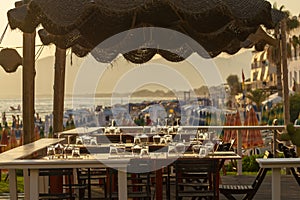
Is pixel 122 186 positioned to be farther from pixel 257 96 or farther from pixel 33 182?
pixel 257 96

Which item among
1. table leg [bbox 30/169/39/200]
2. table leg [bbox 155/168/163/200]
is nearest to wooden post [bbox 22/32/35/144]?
table leg [bbox 155/168/163/200]

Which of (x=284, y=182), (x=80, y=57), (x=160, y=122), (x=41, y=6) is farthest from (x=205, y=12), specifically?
(x=160, y=122)

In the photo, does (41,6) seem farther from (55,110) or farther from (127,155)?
(55,110)

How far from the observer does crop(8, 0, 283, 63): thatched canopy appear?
6.48 m

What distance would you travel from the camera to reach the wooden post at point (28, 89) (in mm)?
11398

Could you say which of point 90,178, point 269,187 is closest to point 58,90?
point 269,187

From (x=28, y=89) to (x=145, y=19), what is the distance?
14.6 feet

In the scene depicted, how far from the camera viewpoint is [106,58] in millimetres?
9352

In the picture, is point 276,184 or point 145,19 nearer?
point 276,184

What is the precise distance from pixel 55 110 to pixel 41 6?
25.4 feet

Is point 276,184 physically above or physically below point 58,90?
below

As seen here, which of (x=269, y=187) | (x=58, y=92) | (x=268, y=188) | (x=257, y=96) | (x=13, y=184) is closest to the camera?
(x=13, y=184)

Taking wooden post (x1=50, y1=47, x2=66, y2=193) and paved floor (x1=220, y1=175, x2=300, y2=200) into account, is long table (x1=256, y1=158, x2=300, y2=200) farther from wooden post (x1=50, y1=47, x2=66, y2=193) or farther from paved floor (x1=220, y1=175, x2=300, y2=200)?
wooden post (x1=50, y1=47, x2=66, y2=193)

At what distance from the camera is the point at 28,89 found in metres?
11.4
